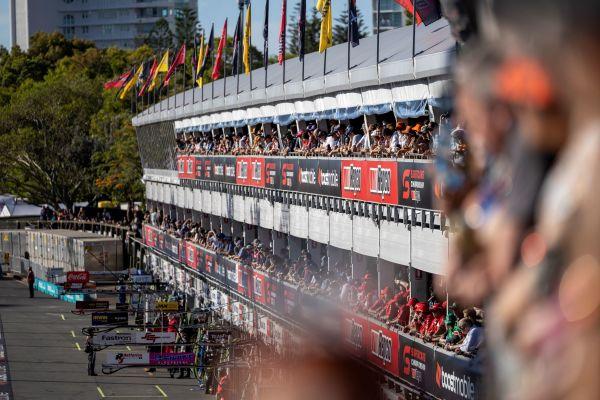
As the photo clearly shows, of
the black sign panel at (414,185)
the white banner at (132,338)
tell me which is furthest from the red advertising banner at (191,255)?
the black sign panel at (414,185)

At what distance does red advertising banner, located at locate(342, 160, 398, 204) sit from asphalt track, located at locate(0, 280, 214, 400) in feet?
38.0

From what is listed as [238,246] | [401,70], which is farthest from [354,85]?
[238,246]

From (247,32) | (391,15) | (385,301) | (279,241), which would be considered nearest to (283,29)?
(247,32)

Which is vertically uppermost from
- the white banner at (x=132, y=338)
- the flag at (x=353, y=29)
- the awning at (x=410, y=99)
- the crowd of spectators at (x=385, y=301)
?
the flag at (x=353, y=29)

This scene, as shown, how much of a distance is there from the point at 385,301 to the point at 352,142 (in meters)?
6.46

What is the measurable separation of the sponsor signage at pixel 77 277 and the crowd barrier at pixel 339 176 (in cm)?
706

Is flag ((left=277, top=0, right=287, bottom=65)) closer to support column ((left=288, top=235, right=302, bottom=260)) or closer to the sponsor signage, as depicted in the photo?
support column ((left=288, top=235, right=302, bottom=260))

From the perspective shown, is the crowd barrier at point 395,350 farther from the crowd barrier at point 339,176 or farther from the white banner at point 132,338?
the white banner at point 132,338

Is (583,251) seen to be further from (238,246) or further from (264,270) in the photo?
(238,246)

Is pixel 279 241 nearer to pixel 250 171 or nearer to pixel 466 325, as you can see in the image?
pixel 250 171

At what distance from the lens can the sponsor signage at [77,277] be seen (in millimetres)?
54188

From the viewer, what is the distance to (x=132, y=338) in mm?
37406

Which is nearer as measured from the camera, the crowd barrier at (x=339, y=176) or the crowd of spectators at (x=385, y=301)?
the crowd of spectators at (x=385, y=301)

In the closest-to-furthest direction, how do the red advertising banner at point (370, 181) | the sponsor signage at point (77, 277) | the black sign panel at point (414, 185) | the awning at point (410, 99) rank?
the black sign panel at point (414, 185) < the red advertising banner at point (370, 181) < the awning at point (410, 99) < the sponsor signage at point (77, 277)
